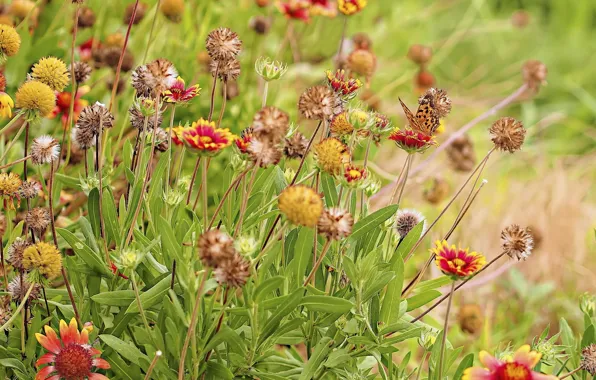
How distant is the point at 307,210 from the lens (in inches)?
36.4

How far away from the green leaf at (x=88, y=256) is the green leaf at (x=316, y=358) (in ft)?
1.09

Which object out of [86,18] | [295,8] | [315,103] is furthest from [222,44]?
[295,8]

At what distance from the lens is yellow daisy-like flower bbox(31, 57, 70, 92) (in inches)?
50.8

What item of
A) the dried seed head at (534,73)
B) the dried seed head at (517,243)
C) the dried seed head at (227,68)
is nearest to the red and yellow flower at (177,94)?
the dried seed head at (227,68)

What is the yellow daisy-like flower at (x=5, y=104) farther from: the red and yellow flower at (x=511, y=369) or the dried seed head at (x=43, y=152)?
the red and yellow flower at (x=511, y=369)

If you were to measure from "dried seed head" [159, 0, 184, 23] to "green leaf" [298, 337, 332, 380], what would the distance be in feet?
4.50

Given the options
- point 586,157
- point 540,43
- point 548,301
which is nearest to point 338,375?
point 548,301

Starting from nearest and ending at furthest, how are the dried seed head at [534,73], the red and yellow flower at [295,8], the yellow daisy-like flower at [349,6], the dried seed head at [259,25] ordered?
the yellow daisy-like flower at [349,6] → the dried seed head at [534,73] → the red and yellow flower at [295,8] → the dried seed head at [259,25]

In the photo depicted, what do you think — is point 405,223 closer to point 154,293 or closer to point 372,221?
point 372,221

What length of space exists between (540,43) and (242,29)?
2344mm

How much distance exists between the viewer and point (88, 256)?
1.16 m

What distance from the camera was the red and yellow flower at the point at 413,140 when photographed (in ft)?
3.86

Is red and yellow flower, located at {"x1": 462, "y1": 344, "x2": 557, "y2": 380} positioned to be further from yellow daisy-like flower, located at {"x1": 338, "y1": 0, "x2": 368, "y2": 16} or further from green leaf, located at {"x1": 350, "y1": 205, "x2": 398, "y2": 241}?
yellow daisy-like flower, located at {"x1": 338, "y1": 0, "x2": 368, "y2": 16}

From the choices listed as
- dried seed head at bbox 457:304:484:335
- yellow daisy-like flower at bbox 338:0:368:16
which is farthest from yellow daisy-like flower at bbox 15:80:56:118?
dried seed head at bbox 457:304:484:335
